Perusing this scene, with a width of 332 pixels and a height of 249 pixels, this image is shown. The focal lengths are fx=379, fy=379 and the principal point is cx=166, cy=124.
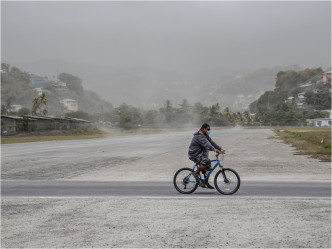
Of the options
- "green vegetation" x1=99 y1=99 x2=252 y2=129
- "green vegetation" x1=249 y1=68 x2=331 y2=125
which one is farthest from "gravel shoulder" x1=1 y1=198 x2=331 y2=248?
"green vegetation" x1=249 y1=68 x2=331 y2=125

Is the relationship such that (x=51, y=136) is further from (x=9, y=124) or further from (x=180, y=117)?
(x=180, y=117)

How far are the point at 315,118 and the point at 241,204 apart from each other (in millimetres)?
141228

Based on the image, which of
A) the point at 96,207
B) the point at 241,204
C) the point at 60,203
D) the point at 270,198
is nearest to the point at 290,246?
the point at 241,204

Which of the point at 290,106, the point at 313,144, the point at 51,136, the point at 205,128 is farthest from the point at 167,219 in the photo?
the point at 290,106

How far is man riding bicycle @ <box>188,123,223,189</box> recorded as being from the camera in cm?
978

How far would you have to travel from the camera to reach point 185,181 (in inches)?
469

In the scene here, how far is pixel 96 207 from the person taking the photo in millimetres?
13461

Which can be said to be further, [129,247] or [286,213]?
[286,213]

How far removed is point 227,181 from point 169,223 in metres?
2.17

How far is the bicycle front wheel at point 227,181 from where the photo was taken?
11.4 meters

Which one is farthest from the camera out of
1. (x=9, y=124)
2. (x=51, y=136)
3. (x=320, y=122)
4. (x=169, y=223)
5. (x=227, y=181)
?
(x=320, y=122)

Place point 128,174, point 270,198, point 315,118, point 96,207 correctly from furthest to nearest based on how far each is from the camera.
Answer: point 315,118 → point 128,174 → point 270,198 → point 96,207

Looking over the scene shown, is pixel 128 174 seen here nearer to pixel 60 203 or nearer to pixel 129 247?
pixel 60 203

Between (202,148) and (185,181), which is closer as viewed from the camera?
(202,148)
